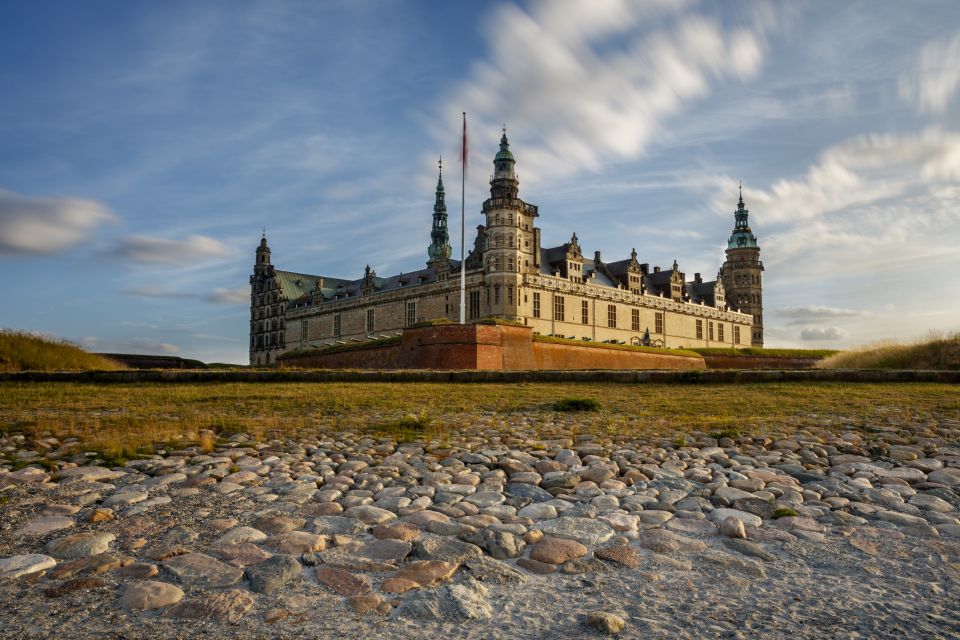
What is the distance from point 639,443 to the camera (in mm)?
7410

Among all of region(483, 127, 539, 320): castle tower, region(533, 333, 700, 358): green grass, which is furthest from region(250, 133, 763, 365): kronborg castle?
region(533, 333, 700, 358): green grass

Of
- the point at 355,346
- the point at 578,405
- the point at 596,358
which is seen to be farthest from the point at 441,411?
the point at 596,358

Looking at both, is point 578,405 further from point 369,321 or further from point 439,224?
point 439,224

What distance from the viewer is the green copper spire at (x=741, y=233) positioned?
85500mm

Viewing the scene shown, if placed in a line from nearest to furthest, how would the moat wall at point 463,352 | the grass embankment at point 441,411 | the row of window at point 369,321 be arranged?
the grass embankment at point 441,411, the moat wall at point 463,352, the row of window at point 369,321

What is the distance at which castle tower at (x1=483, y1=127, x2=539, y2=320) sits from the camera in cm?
5106

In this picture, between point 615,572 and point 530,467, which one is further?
point 530,467

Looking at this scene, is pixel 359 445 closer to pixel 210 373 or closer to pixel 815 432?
pixel 815 432

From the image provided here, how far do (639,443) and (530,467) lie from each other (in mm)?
1925

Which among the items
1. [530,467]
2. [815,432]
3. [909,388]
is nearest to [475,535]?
[530,467]

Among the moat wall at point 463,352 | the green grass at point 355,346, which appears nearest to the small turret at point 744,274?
the moat wall at point 463,352

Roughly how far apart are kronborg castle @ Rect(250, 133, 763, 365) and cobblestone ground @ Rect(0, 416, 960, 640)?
4436 cm

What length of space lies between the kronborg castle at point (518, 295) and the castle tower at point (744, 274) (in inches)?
5.3

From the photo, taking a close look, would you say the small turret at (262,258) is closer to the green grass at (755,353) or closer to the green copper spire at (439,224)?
the green copper spire at (439,224)
